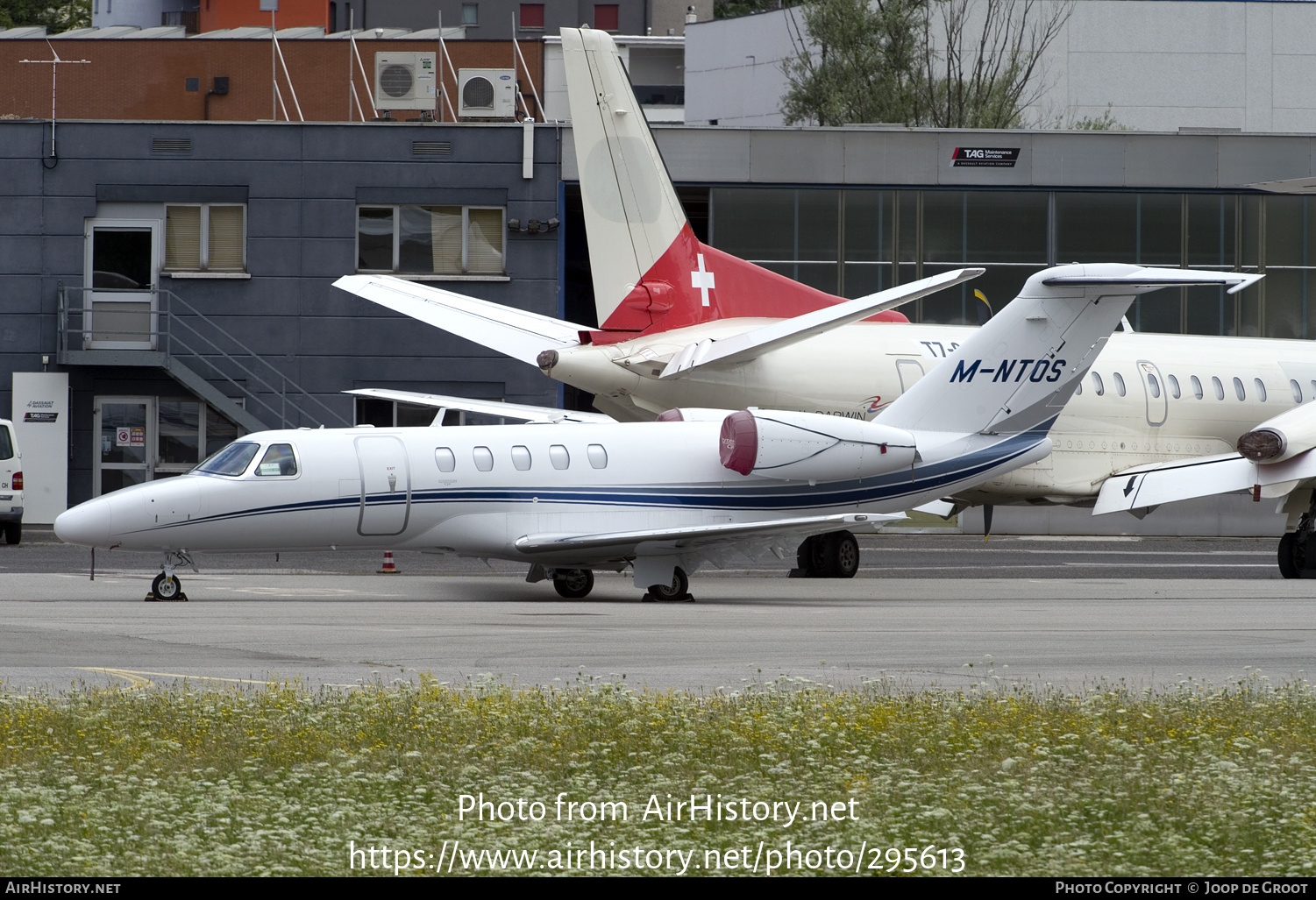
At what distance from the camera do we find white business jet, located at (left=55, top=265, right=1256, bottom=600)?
19031 mm

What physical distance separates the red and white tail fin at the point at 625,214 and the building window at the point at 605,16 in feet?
184

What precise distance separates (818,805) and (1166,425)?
1896cm

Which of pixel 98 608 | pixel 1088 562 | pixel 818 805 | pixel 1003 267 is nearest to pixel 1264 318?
pixel 1003 267

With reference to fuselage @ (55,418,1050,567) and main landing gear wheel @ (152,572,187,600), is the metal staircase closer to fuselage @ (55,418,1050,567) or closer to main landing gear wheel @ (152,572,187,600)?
fuselage @ (55,418,1050,567)

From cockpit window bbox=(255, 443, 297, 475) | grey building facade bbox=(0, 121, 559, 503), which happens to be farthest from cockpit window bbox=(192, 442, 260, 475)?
grey building facade bbox=(0, 121, 559, 503)

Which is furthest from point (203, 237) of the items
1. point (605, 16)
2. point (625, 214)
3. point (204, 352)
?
point (605, 16)

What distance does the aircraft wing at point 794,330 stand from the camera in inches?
810

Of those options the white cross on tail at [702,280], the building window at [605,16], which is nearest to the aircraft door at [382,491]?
the white cross on tail at [702,280]

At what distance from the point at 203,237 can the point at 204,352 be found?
9.21ft

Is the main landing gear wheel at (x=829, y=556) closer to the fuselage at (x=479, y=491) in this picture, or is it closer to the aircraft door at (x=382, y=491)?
the fuselage at (x=479, y=491)

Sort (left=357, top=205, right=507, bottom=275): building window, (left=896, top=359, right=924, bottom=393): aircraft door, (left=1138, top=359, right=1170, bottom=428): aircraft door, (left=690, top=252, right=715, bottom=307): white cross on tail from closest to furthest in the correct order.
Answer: (left=896, top=359, right=924, bottom=393): aircraft door, (left=690, top=252, right=715, bottom=307): white cross on tail, (left=1138, top=359, right=1170, bottom=428): aircraft door, (left=357, top=205, right=507, bottom=275): building window

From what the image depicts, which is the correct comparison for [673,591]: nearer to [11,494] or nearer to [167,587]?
[167,587]

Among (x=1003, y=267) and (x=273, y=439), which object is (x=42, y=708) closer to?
(x=273, y=439)

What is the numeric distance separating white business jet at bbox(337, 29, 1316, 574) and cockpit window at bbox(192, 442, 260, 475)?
614 centimetres
